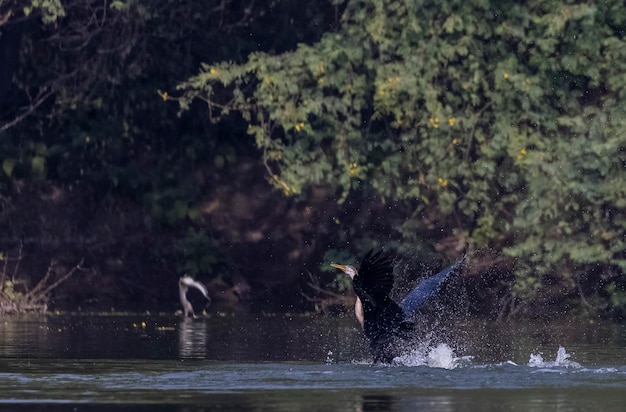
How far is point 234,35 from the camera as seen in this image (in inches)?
1040

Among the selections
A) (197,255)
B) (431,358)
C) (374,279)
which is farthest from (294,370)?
(197,255)

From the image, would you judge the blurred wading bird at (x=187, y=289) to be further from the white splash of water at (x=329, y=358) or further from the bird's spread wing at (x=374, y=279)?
the bird's spread wing at (x=374, y=279)

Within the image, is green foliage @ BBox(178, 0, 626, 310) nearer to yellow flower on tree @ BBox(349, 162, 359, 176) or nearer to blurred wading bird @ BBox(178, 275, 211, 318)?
yellow flower on tree @ BBox(349, 162, 359, 176)

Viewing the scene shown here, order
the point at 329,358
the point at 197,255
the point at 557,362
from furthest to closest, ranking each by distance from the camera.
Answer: the point at 197,255
the point at 329,358
the point at 557,362

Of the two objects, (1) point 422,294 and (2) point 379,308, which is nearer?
(2) point 379,308

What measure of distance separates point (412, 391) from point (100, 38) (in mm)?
12992

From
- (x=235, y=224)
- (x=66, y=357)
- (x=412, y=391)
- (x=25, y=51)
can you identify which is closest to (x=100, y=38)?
(x=25, y=51)

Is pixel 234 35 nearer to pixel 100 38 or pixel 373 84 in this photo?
pixel 100 38

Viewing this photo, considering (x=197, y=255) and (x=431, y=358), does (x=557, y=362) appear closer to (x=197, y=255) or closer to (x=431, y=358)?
(x=431, y=358)

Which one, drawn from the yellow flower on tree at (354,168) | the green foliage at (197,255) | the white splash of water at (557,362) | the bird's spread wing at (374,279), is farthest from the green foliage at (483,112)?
the bird's spread wing at (374,279)

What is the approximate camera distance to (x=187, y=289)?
2525 cm

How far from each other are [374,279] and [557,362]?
189 centimetres

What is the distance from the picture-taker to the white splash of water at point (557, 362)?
15773 millimetres

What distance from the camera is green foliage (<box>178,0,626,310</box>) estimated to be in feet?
73.3
